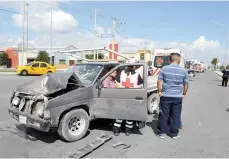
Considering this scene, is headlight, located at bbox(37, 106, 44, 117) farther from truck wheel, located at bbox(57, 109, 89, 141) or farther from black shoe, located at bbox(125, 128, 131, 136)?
black shoe, located at bbox(125, 128, 131, 136)

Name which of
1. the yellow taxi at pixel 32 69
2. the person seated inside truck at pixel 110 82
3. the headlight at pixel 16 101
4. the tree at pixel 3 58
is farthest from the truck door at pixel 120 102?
the tree at pixel 3 58

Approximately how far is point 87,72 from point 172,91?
7.54 ft

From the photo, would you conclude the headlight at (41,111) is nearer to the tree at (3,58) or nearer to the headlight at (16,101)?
the headlight at (16,101)

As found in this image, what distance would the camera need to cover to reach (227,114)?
8.27 m

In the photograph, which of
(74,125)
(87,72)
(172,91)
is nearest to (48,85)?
(74,125)

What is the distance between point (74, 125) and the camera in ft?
17.3

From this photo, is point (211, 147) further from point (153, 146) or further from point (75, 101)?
point (75, 101)

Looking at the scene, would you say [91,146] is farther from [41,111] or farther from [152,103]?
[152,103]

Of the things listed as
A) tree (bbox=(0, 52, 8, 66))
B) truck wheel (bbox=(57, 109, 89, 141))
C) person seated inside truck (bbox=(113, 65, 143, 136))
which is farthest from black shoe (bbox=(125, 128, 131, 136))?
tree (bbox=(0, 52, 8, 66))

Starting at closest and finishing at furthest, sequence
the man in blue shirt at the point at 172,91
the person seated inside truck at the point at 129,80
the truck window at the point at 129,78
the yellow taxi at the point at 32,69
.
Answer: the man in blue shirt at the point at 172,91 < the person seated inside truck at the point at 129,80 < the truck window at the point at 129,78 < the yellow taxi at the point at 32,69

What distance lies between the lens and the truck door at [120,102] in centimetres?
538

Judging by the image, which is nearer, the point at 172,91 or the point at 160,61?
the point at 172,91

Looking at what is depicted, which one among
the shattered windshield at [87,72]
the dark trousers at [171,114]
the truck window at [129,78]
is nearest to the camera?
the dark trousers at [171,114]

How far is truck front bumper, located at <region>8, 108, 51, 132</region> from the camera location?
470cm
